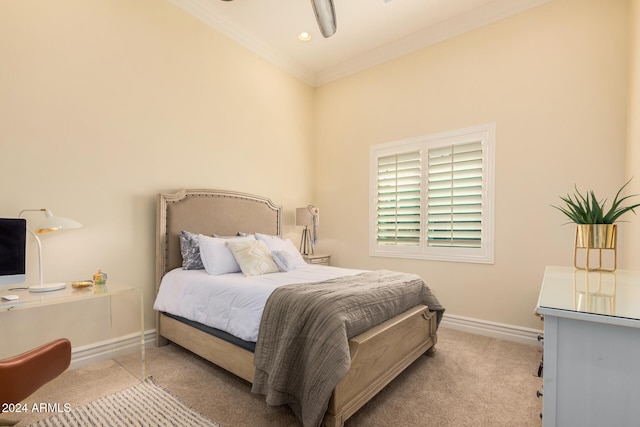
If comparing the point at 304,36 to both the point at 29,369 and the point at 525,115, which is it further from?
the point at 29,369

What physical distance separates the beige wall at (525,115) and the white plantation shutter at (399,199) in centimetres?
28

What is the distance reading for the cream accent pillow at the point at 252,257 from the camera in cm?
272

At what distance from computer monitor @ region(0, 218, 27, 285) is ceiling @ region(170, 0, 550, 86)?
2538 millimetres

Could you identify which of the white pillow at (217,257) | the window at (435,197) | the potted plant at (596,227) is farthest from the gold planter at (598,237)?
the white pillow at (217,257)

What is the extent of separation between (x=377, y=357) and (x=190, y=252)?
1909 millimetres

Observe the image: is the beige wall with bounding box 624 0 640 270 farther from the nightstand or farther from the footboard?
the nightstand

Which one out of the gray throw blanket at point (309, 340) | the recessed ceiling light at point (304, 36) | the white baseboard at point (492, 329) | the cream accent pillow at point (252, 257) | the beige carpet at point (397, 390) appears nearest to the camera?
the gray throw blanket at point (309, 340)

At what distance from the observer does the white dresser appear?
89cm

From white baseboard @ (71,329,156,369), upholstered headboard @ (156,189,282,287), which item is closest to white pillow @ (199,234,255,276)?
upholstered headboard @ (156,189,282,287)

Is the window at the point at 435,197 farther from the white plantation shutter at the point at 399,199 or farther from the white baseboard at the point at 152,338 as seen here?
the white baseboard at the point at 152,338

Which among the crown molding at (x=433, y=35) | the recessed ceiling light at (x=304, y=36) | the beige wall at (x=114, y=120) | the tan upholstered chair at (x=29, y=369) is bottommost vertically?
the tan upholstered chair at (x=29, y=369)

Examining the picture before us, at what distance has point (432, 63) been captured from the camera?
3689mm

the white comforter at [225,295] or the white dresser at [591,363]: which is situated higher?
the white dresser at [591,363]

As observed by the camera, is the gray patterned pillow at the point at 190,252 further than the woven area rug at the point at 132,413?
Yes
